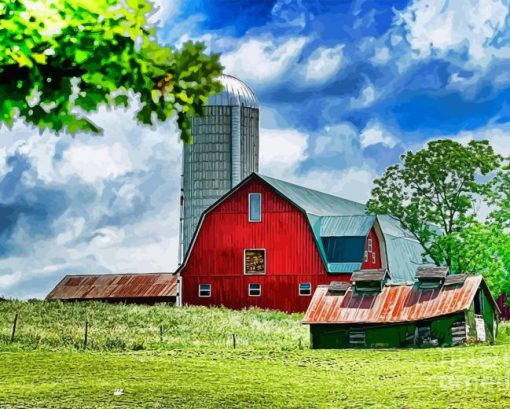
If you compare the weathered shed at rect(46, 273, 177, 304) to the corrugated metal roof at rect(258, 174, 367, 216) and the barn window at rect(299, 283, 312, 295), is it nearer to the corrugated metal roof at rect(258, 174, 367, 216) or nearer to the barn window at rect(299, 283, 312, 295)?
the corrugated metal roof at rect(258, 174, 367, 216)

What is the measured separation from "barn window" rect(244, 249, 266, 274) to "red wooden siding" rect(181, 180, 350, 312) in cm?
24

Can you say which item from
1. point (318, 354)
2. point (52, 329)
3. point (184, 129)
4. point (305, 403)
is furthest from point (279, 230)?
point (184, 129)

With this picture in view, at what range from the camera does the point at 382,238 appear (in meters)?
64.1

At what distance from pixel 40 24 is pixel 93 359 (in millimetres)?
20445

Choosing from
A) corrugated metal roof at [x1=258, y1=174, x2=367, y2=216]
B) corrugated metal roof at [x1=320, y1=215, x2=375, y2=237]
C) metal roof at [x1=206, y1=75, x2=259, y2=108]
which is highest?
metal roof at [x1=206, y1=75, x2=259, y2=108]

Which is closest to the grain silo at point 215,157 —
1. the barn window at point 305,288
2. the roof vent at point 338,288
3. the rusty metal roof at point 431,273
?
the barn window at point 305,288

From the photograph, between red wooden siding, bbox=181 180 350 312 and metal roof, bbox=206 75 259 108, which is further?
metal roof, bbox=206 75 259 108

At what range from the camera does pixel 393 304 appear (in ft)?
124

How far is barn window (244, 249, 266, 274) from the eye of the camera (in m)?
59.2

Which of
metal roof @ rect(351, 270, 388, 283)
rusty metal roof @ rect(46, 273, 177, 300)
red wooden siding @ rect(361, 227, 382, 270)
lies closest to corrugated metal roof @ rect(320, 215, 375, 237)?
red wooden siding @ rect(361, 227, 382, 270)

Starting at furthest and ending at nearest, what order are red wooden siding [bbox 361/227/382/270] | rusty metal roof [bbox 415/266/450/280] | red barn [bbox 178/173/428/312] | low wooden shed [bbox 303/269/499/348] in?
red wooden siding [bbox 361/227/382/270], red barn [bbox 178/173/428/312], rusty metal roof [bbox 415/266/450/280], low wooden shed [bbox 303/269/499/348]

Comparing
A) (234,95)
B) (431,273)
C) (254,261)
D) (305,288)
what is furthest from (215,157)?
(431,273)

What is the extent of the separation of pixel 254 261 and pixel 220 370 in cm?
3002

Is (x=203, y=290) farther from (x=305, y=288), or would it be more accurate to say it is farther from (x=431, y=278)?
(x=431, y=278)
